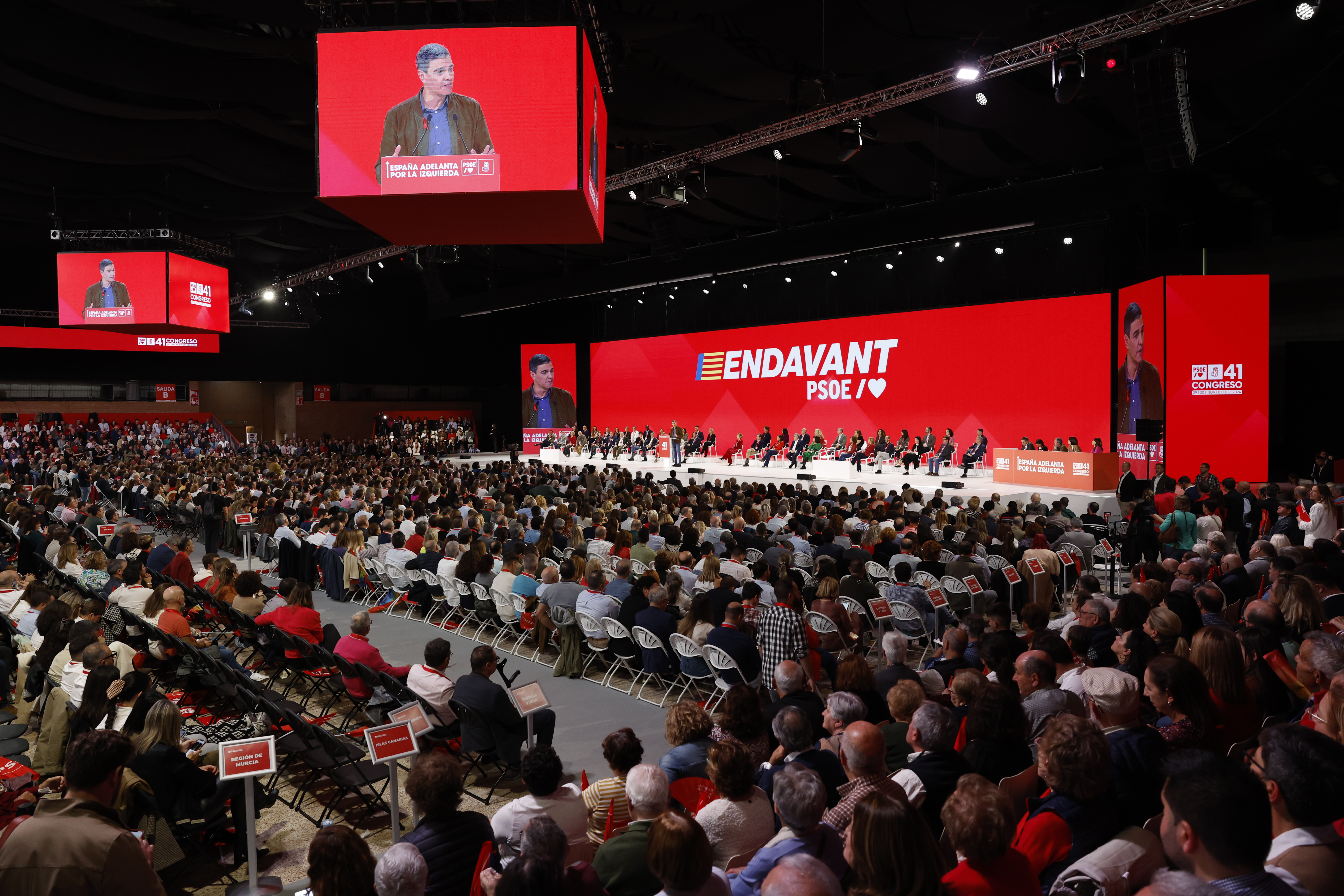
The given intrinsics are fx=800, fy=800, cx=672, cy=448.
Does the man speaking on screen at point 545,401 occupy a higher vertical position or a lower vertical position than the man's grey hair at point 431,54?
lower

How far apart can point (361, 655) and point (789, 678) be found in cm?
301

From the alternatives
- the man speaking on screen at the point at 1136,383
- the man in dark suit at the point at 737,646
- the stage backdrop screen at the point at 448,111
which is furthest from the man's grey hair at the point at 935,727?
the man speaking on screen at the point at 1136,383

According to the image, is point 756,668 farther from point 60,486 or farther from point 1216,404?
point 60,486

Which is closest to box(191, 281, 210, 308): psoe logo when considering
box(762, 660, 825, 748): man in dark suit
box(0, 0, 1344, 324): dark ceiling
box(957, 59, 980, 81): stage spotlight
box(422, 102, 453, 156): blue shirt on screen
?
box(0, 0, 1344, 324): dark ceiling

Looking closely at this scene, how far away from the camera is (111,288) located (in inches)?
591

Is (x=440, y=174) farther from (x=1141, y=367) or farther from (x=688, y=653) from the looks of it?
(x=1141, y=367)

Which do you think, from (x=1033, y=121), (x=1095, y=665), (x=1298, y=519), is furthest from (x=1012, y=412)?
(x=1095, y=665)

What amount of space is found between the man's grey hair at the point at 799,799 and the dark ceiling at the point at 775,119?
19.5 ft

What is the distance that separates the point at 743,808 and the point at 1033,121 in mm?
14147

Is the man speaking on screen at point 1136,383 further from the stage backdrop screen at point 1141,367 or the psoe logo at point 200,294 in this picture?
the psoe logo at point 200,294

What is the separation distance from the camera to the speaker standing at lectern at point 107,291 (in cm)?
1495

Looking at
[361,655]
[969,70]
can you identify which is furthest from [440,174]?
[969,70]

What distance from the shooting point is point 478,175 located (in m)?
6.18

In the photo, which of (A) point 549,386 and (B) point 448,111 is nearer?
(B) point 448,111
